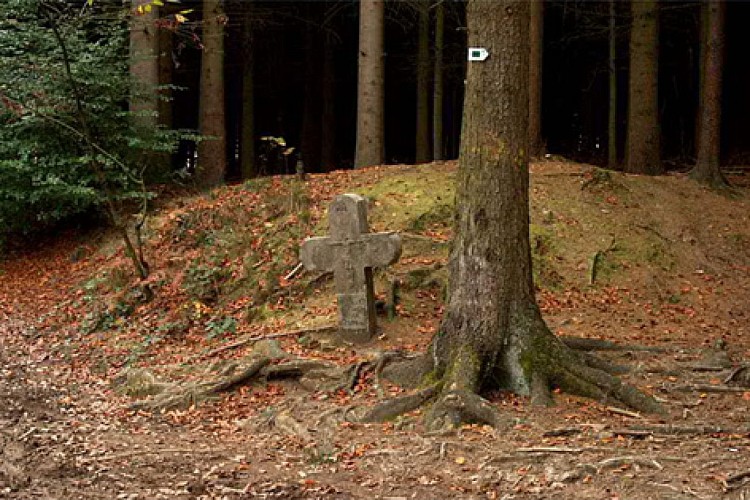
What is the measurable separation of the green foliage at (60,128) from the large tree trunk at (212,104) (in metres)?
1.66

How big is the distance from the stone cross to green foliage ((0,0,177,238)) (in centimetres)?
599

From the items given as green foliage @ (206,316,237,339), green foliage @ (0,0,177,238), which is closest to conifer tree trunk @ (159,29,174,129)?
green foliage @ (0,0,177,238)

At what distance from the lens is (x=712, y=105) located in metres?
14.8

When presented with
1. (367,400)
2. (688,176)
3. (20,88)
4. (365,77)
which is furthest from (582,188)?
(20,88)

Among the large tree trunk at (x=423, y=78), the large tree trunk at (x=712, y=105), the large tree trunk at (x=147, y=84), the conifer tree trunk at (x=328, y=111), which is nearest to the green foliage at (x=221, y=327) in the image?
the large tree trunk at (x=147, y=84)

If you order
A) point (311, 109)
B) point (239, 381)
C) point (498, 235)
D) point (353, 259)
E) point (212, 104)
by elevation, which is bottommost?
point (239, 381)

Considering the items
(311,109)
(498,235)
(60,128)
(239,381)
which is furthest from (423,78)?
(498,235)

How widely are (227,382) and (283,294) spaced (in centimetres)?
262

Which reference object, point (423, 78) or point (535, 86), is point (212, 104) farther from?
point (535, 86)

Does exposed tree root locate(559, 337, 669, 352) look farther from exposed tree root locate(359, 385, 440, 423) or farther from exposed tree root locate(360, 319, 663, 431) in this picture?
exposed tree root locate(359, 385, 440, 423)

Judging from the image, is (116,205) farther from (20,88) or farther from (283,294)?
(283,294)

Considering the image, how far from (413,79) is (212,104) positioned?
35.7 ft

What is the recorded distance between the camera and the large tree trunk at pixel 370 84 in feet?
51.3

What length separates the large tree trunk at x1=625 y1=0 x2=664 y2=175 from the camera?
1553 cm
